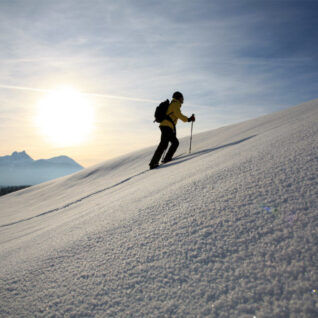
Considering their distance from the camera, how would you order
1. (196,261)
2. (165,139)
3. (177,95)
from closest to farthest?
(196,261) < (177,95) < (165,139)

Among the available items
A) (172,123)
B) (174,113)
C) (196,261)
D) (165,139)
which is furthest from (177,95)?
(196,261)

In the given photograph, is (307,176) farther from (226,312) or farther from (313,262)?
(226,312)

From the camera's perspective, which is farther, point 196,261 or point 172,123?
point 172,123

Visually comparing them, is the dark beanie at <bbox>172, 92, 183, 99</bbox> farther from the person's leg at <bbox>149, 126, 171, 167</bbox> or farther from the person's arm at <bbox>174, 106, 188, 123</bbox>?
the person's leg at <bbox>149, 126, 171, 167</bbox>

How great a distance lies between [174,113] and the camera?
4445mm

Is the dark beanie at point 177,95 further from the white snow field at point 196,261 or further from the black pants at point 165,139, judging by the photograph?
the white snow field at point 196,261

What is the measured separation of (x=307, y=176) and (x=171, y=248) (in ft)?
3.10

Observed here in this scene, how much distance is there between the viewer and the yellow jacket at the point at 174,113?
4410mm

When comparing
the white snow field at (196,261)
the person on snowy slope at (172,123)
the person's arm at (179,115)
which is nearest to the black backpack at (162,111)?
the person on snowy slope at (172,123)

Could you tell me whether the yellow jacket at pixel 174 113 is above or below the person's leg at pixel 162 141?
above

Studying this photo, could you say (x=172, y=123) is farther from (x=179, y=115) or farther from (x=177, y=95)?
(x=177, y=95)

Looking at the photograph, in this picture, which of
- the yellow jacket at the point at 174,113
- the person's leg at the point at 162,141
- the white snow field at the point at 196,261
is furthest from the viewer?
the person's leg at the point at 162,141

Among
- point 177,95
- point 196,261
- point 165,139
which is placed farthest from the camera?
point 165,139

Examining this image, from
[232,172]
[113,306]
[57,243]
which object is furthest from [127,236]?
[232,172]
